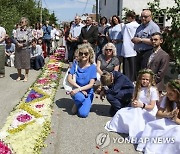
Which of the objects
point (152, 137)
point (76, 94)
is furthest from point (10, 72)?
point (152, 137)

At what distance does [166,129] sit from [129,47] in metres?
4.05

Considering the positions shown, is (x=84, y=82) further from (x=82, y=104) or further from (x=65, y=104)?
(x=65, y=104)

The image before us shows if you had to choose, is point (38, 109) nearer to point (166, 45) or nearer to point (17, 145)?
point (17, 145)

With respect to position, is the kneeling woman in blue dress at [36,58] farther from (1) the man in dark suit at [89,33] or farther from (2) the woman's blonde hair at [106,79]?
(2) the woman's blonde hair at [106,79]

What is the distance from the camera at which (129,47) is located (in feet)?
26.5

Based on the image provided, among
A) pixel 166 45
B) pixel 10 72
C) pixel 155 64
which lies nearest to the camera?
pixel 155 64

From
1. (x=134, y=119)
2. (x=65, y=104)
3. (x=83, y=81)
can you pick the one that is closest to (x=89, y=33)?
(x=65, y=104)

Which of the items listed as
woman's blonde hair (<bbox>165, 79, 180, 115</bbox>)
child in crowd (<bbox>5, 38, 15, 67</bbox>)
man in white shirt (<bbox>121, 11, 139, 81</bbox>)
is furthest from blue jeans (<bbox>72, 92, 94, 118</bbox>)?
child in crowd (<bbox>5, 38, 15, 67</bbox>)

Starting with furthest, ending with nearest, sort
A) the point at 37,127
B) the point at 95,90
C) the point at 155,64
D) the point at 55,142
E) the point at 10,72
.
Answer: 1. the point at 10,72
2. the point at 95,90
3. the point at 155,64
4. the point at 37,127
5. the point at 55,142

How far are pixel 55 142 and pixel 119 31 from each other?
478cm

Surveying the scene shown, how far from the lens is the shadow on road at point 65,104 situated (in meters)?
6.51

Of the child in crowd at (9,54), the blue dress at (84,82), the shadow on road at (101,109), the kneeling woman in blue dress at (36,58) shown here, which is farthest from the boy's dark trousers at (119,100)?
the child in crowd at (9,54)

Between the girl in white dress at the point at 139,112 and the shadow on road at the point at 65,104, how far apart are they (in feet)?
4.40

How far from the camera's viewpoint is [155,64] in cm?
580
